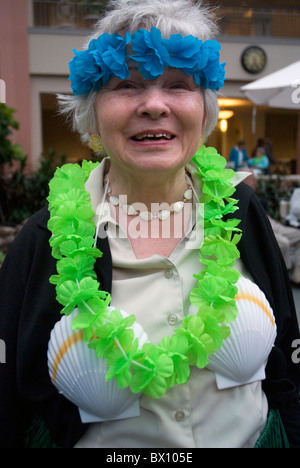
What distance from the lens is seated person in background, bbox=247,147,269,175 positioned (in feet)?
33.0

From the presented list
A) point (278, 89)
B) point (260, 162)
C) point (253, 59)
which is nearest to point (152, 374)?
point (278, 89)

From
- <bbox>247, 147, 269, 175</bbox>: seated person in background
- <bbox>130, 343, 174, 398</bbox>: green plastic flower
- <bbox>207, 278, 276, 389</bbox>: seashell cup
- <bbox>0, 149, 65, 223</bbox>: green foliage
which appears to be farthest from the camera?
<bbox>247, 147, 269, 175</bbox>: seated person in background

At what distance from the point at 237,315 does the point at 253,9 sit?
12.8 m

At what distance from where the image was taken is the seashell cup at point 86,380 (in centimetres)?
132

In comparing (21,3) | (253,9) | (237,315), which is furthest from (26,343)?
(253,9)

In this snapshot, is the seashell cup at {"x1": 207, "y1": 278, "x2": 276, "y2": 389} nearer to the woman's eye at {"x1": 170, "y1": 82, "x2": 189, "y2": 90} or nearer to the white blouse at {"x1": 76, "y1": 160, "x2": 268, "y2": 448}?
the white blouse at {"x1": 76, "y1": 160, "x2": 268, "y2": 448}

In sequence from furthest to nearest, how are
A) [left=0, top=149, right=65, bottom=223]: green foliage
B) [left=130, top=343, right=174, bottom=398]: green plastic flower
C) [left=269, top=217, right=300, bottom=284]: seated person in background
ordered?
[left=0, top=149, right=65, bottom=223]: green foliage → [left=269, top=217, right=300, bottom=284]: seated person in background → [left=130, top=343, right=174, bottom=398]: green plastic flower

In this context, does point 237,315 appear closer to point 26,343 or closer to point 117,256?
point 117,256

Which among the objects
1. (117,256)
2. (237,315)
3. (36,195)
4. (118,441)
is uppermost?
(117,256)

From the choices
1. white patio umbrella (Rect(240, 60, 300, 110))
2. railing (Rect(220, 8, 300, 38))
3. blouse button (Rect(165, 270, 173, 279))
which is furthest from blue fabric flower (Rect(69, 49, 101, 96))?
railing (Rect(220, 8, 300, 38))

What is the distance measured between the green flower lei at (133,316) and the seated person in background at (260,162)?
8.71 m

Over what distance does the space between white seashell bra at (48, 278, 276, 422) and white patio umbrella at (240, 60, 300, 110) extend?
15.5 feet

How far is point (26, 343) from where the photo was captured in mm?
1419

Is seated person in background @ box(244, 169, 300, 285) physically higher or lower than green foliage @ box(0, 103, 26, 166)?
lower
